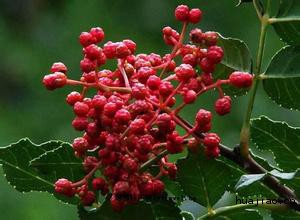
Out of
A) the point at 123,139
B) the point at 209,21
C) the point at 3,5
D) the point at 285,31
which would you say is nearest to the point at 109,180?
the point at 123,139

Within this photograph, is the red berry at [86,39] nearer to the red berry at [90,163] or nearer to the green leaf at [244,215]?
the red berry at [90,163]

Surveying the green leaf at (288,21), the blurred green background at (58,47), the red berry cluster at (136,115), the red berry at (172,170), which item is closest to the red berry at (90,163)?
the red berry cluster at (136,115)

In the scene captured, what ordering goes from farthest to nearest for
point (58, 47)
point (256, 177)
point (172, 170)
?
1. point (58, 47)
2. point (172, 170)
3. point (256, 177)

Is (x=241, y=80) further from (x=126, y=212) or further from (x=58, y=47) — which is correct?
(x=58, y=47)

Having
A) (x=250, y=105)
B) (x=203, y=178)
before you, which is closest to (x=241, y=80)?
(x=250, y=105)

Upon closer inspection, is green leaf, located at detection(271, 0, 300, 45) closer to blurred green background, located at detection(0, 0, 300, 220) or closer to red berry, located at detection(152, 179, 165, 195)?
red berry, located at detection(152, 179, 165, 195)

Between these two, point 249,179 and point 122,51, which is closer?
point 249,179

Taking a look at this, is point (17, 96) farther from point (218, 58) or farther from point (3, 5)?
point (218, 58)

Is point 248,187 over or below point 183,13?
below
